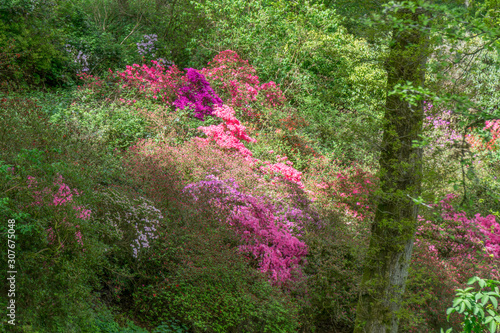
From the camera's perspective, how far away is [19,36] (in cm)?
799

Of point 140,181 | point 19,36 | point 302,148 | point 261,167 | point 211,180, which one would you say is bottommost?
point 140,181

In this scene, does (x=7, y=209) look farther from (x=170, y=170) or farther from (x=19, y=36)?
(x=19, y=36)

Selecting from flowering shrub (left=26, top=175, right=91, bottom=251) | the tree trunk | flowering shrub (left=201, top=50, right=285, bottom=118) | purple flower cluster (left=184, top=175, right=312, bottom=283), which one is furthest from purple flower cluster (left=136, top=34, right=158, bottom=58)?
flowering shrub (left=26, top=175, right=91, bottom=251)

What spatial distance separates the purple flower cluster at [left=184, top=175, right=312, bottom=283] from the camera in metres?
5.22

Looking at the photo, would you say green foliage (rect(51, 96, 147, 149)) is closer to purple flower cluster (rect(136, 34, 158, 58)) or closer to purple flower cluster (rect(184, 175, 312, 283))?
purple flower cluster (rect(184, 175, 312, 283))

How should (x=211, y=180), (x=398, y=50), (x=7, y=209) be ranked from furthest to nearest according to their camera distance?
→ (x=211, y=180) < (x=398, y=50) < (x=7, y=209)

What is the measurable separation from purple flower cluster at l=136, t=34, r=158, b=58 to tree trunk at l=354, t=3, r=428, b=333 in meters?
9.48

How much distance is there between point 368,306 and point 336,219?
2.45 metres

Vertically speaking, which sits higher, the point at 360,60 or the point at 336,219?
the point at 360,60

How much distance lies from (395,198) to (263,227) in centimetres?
204

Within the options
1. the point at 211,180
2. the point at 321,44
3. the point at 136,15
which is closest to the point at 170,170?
the point at 211,180

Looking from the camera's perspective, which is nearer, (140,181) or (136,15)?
(140,181)

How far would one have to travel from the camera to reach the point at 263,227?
18.5ft

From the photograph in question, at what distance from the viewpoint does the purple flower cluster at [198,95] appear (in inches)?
373
